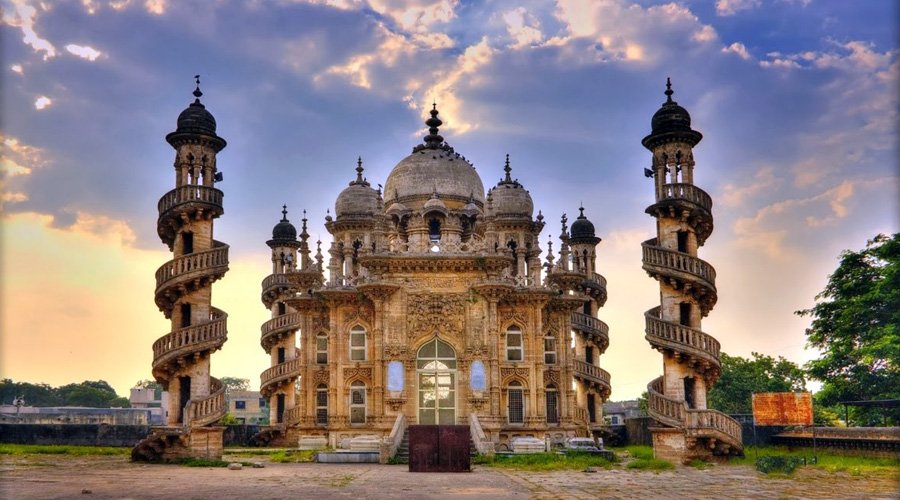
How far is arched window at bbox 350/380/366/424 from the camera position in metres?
38.5

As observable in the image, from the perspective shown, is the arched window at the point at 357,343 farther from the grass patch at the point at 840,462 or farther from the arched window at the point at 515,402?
the grass patch at the point at 840,462

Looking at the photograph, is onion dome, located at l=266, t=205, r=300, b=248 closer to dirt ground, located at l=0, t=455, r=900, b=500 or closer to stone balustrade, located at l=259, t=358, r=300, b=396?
stone balustrade, located at l=259, t=358, r=300, b=396

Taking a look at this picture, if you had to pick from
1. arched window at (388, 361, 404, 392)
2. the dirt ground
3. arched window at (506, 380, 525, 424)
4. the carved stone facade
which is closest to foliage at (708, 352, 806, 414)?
the carved stone facade

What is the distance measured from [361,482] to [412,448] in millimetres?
4219

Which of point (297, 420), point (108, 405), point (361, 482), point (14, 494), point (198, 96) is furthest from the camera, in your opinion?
point (108, 405)

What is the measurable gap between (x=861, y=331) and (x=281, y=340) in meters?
30.1

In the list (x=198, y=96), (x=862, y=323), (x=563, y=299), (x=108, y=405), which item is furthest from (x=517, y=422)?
(x=108, y=405)

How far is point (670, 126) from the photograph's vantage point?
31609mm

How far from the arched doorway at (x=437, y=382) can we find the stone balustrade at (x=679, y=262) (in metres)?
11.2

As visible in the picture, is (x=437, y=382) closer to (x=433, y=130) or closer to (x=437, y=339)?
(x=437, y=339)

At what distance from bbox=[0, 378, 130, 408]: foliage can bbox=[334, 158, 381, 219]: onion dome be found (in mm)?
71092

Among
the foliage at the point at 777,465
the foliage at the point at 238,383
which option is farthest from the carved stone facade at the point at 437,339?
the foliage at the point at 238,383

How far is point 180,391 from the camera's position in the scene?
3134cm

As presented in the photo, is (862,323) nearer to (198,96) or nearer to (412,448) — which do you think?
(412,448)
